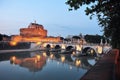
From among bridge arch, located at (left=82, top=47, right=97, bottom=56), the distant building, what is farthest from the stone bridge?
the distant building

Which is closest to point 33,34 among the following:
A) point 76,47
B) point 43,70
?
point 76,47

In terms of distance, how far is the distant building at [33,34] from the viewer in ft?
418

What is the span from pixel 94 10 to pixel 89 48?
87.9m

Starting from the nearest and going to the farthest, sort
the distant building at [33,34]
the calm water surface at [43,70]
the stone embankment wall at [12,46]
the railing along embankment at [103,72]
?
the railing along embankment at [103,72] → the calm water surface at [43,70] → the stone embankment wall at [12,46] → the distant building at [33,34]

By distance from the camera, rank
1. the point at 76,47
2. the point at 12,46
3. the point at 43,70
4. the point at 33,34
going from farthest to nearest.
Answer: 1. the point at 33,34
2. the point at 76,47
3. the point at 12,46
4. the point at 43,70

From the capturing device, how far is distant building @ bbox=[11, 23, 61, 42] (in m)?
127

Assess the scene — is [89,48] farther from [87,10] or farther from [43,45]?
[87,10]

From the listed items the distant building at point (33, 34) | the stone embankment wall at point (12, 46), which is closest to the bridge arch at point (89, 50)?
the stone embankment wall at point (12, 46)

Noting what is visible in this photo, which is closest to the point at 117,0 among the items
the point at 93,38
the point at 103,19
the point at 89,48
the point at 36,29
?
the point at 103,19

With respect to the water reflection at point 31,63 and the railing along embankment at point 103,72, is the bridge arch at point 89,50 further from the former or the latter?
the railing along embankment at point 103,72

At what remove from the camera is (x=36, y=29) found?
443ft

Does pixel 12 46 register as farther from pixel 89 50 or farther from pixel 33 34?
pixel 33 34

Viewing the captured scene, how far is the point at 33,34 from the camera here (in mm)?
134125

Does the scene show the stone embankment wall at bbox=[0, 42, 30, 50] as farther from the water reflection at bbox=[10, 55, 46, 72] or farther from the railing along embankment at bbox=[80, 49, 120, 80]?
the railing along embankment at bbox=[80, 49, 120, 80]
